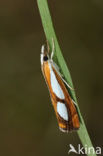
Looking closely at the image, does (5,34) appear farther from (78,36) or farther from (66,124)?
(66,124)

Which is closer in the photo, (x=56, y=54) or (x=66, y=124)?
(x=56, y=54)

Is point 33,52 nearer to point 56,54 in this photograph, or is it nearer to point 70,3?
point 70,3

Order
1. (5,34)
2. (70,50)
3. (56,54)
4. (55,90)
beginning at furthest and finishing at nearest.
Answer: (70,50) → (5,34) → (55,90) → (56,54)

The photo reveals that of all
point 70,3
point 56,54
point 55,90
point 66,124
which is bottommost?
point 66,124

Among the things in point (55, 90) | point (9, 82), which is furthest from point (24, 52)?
point (55, 90)

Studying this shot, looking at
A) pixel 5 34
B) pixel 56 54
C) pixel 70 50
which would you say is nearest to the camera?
pixel 56 54

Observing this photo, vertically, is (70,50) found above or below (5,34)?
below

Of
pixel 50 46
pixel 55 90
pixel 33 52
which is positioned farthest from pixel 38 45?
pixel 50 46
